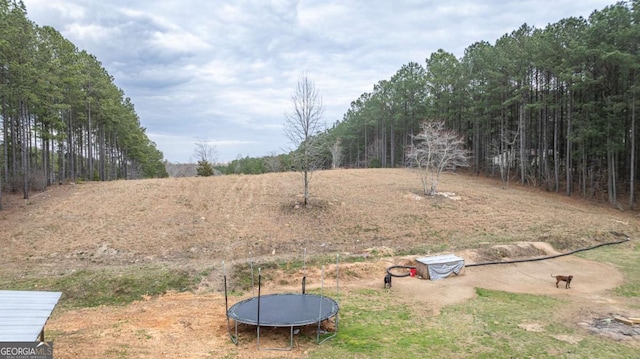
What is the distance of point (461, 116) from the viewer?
1422 inches

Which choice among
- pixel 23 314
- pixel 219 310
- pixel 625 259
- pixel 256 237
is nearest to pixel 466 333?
pixel 219 310

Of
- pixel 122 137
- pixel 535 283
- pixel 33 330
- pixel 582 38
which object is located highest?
pixel 582 38

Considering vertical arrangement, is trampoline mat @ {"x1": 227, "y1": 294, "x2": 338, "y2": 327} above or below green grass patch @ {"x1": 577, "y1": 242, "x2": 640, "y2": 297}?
above

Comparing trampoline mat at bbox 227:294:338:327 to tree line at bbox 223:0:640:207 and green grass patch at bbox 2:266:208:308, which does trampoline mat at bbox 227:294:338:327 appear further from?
tree line at bbox 223:0:640:207

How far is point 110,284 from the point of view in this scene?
1150cm

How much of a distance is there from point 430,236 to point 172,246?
11733 mm

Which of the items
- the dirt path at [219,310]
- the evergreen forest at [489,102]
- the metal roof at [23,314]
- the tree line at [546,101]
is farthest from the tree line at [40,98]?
the tree line at [546,101]

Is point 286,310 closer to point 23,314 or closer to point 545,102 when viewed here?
point 23,314

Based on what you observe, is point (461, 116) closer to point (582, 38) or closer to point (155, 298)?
point (582, 38)

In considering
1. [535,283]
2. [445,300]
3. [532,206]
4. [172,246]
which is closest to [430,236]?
[535,283]

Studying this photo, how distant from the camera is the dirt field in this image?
8.98 meters

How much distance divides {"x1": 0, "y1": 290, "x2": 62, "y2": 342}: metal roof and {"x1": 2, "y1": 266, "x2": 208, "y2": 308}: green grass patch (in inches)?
183

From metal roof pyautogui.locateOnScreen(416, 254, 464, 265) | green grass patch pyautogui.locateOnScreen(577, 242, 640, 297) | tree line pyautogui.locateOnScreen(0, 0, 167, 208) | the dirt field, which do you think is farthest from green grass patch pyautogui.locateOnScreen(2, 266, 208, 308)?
green grass patch pyautogui.locateOnScreen(577, 242, 640, 297)

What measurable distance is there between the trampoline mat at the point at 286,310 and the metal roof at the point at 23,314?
3.63 metres
